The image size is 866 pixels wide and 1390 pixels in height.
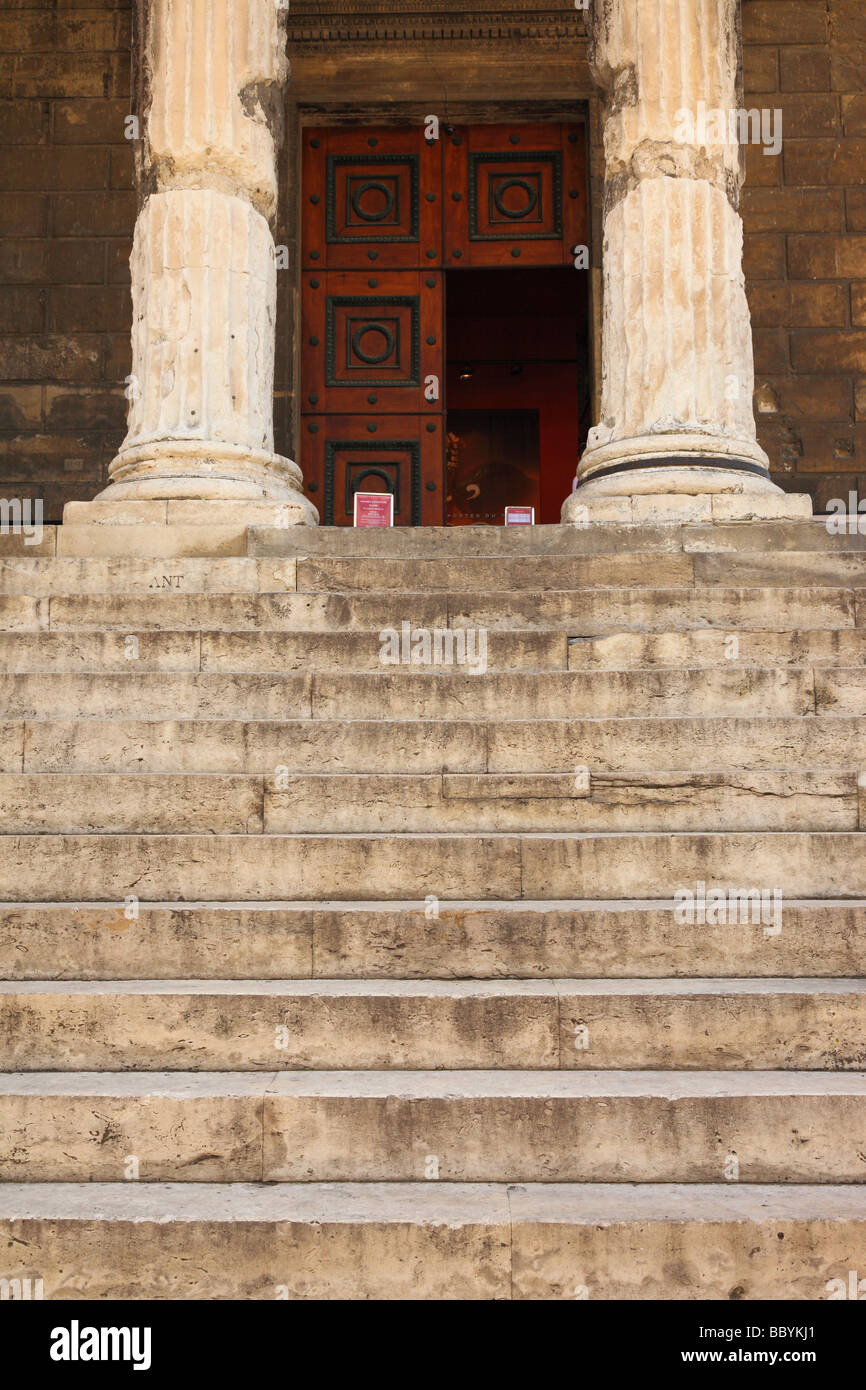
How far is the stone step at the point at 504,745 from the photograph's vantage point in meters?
3.96

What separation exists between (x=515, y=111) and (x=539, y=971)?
8.40 m

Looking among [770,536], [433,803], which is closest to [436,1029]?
[433,803]

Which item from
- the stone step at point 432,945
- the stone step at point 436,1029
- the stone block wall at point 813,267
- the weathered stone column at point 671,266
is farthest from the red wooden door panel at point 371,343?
the stone step at point 436,1029

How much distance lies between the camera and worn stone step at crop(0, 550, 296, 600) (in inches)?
204

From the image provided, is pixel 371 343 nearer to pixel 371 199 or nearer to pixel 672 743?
pixel 371 199

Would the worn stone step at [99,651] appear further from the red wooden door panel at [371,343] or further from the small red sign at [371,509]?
the red wooden door panel at [371,343]

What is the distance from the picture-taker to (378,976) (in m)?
3.17

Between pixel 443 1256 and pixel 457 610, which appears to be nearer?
pixel 443 1256

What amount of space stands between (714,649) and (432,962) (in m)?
1.90

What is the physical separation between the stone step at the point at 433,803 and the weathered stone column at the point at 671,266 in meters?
2.62

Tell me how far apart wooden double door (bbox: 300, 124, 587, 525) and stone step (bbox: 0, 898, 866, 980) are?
6.55m

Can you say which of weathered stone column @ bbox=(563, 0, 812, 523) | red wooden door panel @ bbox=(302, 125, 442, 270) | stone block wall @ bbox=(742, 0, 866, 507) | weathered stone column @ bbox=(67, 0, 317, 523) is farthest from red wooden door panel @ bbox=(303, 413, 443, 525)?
weathered stone column @ bbox=(563, 0, 812, 523)

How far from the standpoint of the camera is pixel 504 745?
3967 millimetres

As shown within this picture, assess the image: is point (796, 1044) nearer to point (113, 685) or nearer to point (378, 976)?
point (378, 976)
